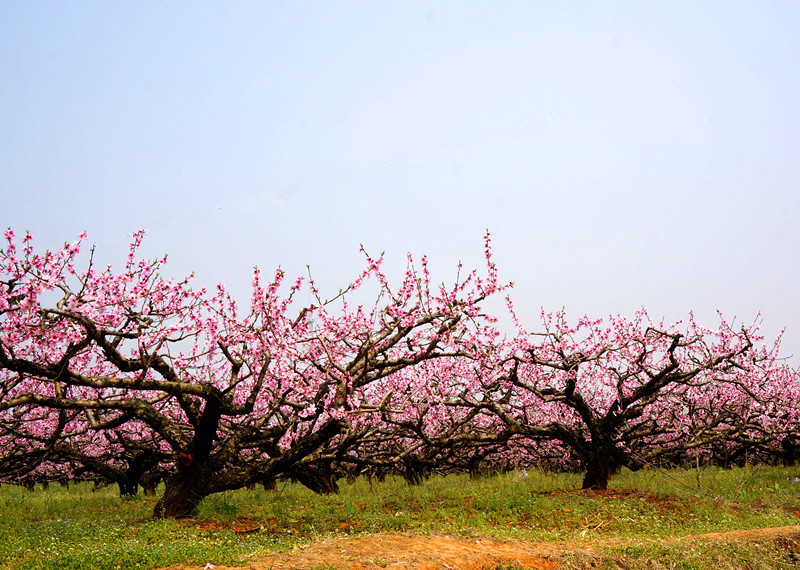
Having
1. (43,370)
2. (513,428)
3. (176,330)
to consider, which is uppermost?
(176,330)

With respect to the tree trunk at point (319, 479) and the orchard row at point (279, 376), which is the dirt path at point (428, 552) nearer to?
the orchard row at point (279, 376)

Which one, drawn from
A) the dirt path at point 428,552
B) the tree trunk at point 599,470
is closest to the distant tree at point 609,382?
the tree trunk at point 599,470

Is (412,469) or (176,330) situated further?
(412,469)

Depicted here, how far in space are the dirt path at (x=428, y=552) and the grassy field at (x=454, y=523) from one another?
345 millimetres

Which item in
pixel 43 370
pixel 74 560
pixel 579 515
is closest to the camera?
pixel 74 560

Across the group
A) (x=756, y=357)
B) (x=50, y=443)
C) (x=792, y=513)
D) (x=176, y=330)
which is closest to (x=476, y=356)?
(x=176, y=330)

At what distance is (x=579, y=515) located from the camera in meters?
13.2

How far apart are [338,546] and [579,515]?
6.56m

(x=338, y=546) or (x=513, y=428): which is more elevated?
(x=513, y=428)

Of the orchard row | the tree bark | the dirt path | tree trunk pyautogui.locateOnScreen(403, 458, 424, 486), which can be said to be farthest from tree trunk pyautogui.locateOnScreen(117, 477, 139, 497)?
the tree bark

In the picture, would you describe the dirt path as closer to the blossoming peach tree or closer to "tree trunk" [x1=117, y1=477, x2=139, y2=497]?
the blossoming peach tree

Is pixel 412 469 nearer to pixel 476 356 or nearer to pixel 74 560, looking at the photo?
pixel 476 356

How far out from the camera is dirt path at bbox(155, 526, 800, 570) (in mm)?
8023

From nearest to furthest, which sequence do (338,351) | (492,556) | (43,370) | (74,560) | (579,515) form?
(74,560) → (492,556) → (43,370) → (579,515) → (338,351)
